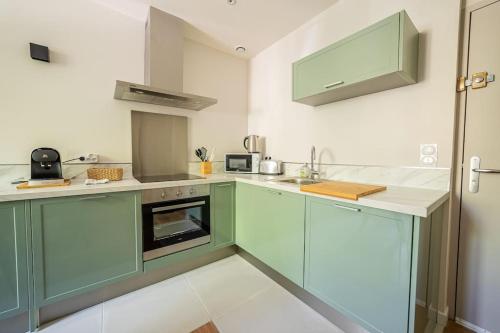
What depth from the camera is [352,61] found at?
142 cm

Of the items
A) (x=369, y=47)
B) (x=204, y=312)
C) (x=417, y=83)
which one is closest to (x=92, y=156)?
(x=204, y=312)

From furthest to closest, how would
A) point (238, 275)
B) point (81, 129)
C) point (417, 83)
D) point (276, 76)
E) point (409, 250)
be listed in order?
point (276, 76)
point (238, 275)
point (81, 129)
point (417, 83)
point (409, 250)

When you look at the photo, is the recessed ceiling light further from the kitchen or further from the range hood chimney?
the range hood chimney

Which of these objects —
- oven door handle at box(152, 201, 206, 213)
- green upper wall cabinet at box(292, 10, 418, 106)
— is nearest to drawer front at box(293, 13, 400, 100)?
green upper wall cabinet at box(292, 10, 418, 106)

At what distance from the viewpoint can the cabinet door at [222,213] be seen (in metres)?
1.99

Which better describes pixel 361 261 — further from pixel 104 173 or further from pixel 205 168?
pixel 104 173

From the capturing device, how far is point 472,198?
1.29 m

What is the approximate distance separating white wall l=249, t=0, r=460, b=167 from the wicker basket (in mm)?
1607

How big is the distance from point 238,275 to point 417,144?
70.5 inches

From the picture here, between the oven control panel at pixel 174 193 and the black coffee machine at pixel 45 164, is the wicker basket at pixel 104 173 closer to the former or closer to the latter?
the black coffee machine at pixel 45 164

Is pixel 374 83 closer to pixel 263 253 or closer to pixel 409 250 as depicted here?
pixel 409 250

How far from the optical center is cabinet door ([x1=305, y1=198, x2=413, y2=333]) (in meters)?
0.99

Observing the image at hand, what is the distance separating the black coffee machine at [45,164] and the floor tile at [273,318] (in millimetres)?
1594

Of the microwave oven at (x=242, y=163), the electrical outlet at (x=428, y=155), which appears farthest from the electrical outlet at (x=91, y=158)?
the electrical outlet at (x=428, y=155)
